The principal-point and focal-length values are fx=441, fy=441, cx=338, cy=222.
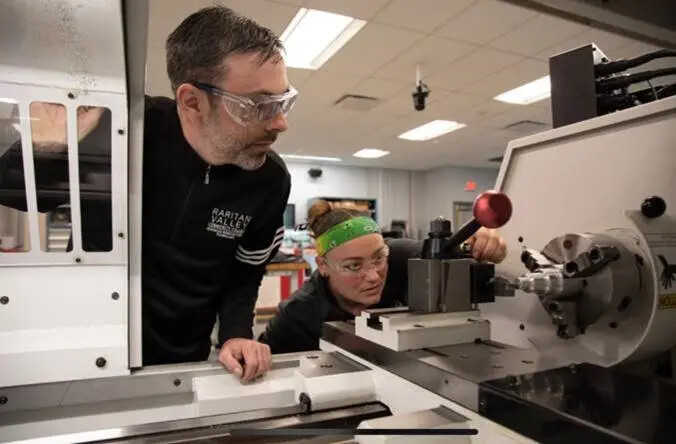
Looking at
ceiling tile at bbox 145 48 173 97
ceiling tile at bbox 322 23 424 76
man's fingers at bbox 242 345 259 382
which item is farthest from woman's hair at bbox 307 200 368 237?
ceiling tile at bbox 145 48 173 97

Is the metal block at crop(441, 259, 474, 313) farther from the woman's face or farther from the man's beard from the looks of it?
the woman's face

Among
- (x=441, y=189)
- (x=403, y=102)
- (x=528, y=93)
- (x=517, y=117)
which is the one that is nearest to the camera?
(x=528, y=93)

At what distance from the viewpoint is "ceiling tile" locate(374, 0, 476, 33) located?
2.62 metres

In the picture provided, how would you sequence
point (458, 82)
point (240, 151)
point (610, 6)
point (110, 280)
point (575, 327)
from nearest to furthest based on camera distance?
point (610, 6) < point (575, 327) < point (110, 280) < point (240, 151) < point (458, 82)

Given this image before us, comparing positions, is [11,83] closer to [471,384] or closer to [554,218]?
[471,384]

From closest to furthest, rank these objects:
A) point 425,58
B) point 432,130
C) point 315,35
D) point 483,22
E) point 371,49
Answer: point 483,22
point 315,35
point 371,49
point 425,58
point 432,130

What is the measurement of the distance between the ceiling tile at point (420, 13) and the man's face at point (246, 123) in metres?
1.98

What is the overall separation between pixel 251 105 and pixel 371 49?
2.57m

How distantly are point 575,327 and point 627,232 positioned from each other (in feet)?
0.57

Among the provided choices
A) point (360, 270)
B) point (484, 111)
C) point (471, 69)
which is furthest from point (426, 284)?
point (484, 111)

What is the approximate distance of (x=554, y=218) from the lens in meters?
0.86

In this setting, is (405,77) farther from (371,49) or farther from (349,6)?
(349,6)

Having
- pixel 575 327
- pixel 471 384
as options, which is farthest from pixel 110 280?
pixel 575 327

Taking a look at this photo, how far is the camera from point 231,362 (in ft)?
2.65
